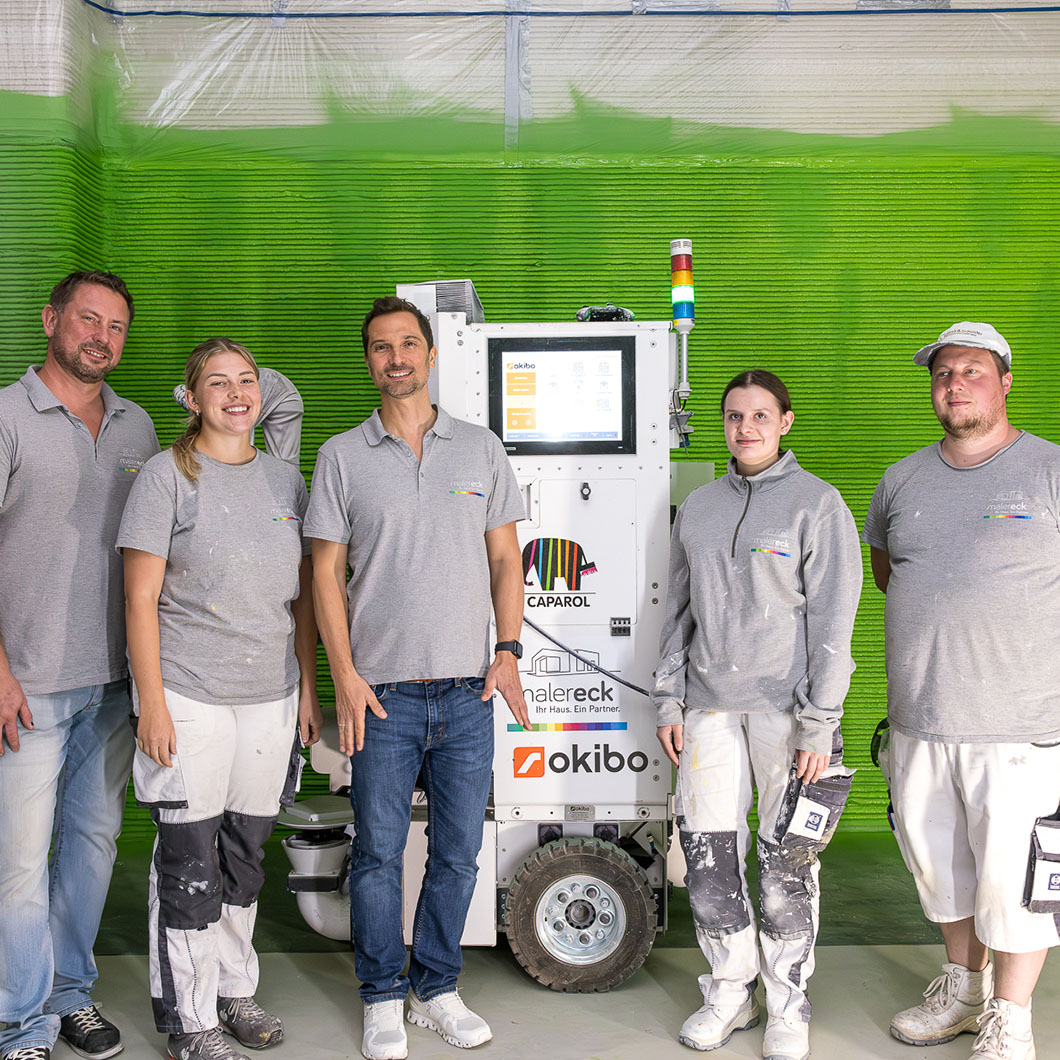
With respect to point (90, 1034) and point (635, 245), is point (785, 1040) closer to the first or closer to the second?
point (90, 1034)

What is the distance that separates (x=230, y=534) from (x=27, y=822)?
957 millimetres

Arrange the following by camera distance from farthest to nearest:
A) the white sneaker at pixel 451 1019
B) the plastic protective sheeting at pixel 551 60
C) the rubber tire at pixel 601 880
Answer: the plastic protective sheeting at pixel 551 60 → the rubber tire at pixel 601 880 → the white sneaker at pixel 451 1019

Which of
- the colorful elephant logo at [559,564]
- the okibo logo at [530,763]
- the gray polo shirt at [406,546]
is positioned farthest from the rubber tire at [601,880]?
the colorful elephant logo at [559,564]

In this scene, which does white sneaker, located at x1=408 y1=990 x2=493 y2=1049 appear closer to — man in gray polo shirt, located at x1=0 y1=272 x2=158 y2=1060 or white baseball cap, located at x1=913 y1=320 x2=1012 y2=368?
man in gray polo shirt, located at x1=0 y1=272 x2=158 y2=1060

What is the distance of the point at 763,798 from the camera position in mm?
2652

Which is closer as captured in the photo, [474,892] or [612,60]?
[474,892]

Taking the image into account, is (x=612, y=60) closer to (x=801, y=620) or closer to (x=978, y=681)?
(x=801, y=620)

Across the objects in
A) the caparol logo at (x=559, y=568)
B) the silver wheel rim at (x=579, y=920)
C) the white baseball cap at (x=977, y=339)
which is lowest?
the silver wheel rim at (x=579, y=920)

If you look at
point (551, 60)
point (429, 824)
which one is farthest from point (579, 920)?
point (551, 60)

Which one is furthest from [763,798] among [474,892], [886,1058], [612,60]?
[612,60]

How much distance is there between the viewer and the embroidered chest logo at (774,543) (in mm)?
2578

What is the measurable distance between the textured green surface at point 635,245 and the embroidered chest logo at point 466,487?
79.1 inches

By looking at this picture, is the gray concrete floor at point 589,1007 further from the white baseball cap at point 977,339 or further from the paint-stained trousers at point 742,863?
the white baseball cap at point 977,339

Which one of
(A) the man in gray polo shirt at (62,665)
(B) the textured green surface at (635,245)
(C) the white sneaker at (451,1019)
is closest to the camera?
(A) the man in gray polo shirt at (62,665)
